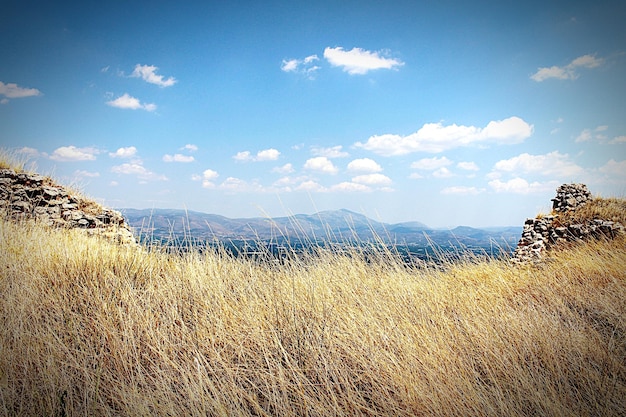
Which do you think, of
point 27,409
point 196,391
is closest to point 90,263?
point 27,409

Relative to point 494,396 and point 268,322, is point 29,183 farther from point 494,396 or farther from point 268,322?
point 494,396

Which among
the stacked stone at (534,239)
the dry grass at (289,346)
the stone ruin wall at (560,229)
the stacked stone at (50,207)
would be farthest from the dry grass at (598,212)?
the stacked stone at (50,207)

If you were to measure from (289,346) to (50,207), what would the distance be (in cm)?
850

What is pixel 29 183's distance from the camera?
8773mm

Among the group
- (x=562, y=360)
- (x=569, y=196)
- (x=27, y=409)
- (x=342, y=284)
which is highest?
(x=569, y=196)

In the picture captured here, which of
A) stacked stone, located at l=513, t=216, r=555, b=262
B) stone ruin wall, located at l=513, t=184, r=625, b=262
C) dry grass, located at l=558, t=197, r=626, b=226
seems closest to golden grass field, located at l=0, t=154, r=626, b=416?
stone ruin wall, located at l=513, t=184, r=625, b=262

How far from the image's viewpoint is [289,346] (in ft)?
8.98

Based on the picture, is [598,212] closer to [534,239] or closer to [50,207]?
[534,239]

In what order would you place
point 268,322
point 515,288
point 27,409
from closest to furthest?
point 27,409
point 268,322
point 515,288

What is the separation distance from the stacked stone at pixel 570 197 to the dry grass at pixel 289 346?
7.00 metres

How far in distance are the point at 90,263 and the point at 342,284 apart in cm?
317

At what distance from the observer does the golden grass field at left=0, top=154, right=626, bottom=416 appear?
2.13 m

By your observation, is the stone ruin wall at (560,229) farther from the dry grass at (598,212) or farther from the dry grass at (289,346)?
the dry grass at (289,346)

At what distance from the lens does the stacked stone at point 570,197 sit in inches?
407
